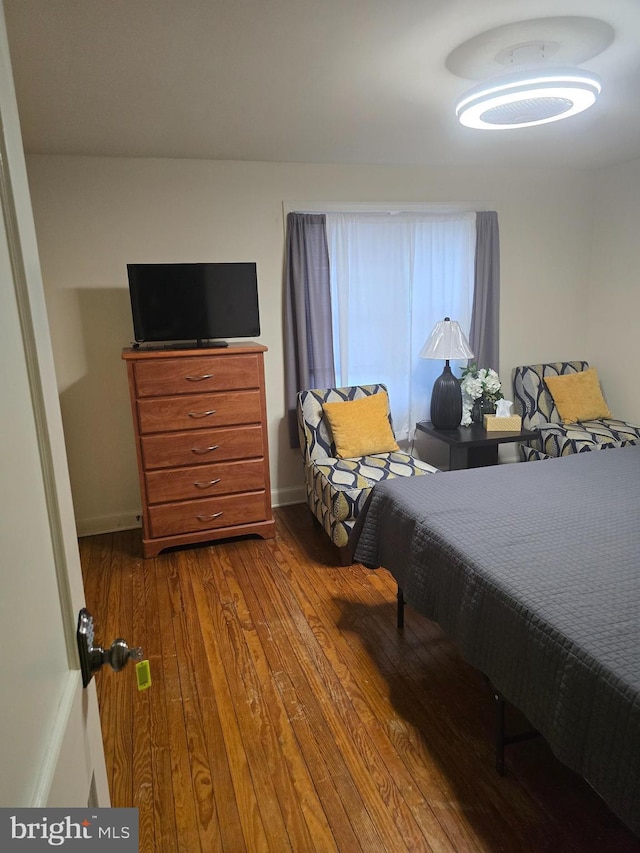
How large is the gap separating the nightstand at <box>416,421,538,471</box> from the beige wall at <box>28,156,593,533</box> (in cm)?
112

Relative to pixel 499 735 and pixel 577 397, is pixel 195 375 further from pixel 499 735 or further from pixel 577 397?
pixel 577 397

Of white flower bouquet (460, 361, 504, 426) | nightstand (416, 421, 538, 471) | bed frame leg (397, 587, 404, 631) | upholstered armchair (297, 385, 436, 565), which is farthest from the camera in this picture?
white flower bouquet (460, 361, 504, 426)

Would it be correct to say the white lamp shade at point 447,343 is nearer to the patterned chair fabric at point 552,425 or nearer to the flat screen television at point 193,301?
the patterned chair fabric at point 552,425

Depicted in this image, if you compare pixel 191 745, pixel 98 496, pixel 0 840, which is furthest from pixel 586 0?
pixel 98 496

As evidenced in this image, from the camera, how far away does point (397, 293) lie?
4.17m

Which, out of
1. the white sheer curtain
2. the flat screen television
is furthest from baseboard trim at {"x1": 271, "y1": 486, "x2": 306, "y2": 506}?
the flat screen television

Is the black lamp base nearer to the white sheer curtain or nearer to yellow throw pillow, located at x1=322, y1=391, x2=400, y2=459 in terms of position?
the white sheer curtain

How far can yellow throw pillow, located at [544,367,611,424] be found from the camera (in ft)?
14.4

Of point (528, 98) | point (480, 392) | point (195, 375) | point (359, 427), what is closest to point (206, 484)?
point (195, 375)

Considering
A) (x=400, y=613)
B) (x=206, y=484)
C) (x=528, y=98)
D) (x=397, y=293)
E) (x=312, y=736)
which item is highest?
(x=528, y=98)

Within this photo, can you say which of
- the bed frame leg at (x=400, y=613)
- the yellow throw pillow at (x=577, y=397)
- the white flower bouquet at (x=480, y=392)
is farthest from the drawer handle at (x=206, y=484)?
the yellow throw pillow at (x=577, y=397)

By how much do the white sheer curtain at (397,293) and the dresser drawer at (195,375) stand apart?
96cm

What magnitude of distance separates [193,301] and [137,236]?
2.06 ft

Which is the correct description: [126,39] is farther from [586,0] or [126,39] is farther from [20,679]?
[20,679]
